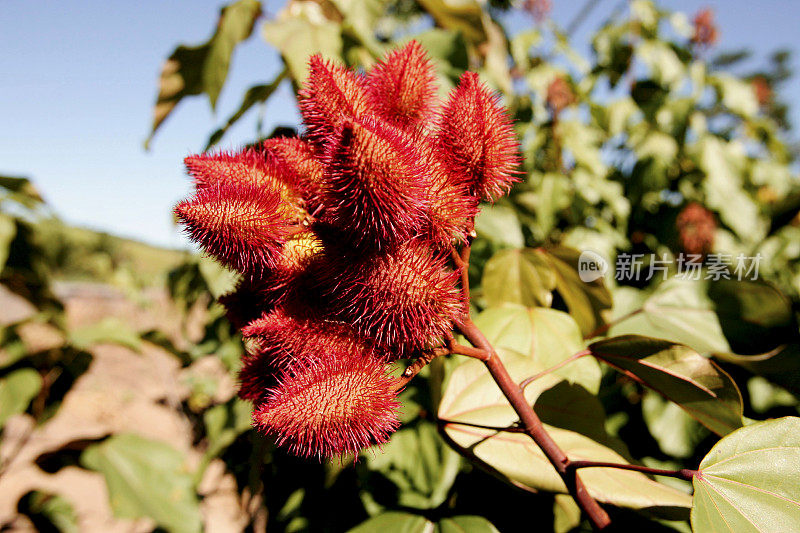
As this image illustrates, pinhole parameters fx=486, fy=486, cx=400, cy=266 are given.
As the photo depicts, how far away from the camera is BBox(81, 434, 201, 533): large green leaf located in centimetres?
177

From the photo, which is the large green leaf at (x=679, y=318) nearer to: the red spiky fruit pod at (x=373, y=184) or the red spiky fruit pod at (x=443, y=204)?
the red spiky fruit pod at (x=443, y=204)

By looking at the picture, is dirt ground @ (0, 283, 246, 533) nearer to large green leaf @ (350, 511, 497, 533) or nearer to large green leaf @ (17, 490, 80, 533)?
large green leaf @ (17, 490, 80, 533)

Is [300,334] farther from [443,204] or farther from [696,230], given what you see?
[696,230]

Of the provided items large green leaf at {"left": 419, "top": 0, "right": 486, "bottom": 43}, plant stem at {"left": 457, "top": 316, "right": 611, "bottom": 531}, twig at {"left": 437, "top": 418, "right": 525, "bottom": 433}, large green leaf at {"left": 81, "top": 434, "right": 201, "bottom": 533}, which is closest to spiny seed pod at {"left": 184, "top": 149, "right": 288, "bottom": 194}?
plant stem at {"left": 457, "top": 316, "right": 611, "bottom": 531}

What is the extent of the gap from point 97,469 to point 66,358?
1.97ft

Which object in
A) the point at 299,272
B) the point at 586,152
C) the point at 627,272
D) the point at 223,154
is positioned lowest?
the point at 299,272

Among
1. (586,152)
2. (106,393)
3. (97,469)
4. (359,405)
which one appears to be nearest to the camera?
(359,405)

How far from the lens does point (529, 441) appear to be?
2.71ft

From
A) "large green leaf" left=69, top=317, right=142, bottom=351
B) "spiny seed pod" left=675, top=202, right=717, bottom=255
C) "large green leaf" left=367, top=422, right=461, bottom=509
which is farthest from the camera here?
"large green leaf" left=69, top=317, right=142, bottom=351

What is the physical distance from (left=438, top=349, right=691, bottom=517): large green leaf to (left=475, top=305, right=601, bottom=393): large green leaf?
0.08 metres

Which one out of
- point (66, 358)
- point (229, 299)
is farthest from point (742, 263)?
point (66, 358)

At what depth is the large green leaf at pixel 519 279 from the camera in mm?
1081

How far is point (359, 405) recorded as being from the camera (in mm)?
607

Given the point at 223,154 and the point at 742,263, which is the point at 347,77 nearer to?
the point at 223,154
